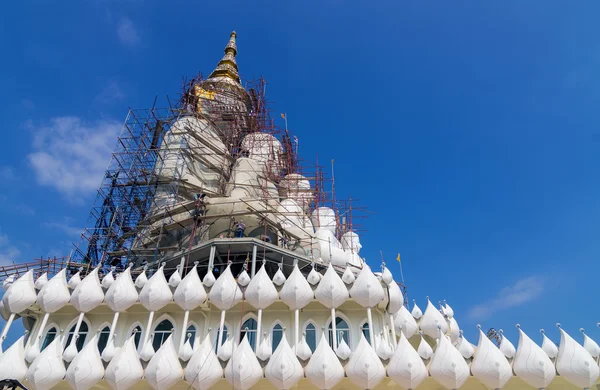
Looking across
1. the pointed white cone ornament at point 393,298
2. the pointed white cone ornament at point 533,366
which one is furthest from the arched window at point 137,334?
the pointed white cone ornament at point 533,366

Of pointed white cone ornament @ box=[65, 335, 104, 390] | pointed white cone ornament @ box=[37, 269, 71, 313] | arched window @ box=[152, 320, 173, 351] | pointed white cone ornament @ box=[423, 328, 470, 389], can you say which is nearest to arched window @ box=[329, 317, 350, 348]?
pointed white cone ornament @ box=[423, 328, 470, 389]

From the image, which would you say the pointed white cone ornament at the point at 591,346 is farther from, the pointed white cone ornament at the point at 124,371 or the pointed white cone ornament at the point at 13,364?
the pointed white cone ornament at the point at 13,364

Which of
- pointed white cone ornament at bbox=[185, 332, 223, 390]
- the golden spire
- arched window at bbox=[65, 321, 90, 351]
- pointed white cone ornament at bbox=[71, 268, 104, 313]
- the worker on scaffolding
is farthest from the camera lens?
the golden spire

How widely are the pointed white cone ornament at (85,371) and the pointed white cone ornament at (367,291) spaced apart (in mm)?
10579

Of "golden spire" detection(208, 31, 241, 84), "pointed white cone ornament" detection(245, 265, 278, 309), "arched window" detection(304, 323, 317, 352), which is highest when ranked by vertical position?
"golden spire" detection(208, 31, 241, 84)

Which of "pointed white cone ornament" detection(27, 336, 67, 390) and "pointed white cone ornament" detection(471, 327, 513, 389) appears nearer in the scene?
"pointed white cone ornament" detection(471, 327, 513, 389)

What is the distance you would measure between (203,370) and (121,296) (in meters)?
5.60

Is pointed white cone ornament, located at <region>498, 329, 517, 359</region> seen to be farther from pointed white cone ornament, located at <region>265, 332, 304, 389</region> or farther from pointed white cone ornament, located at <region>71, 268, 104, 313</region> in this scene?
pointed white cone ornament, located at <region>71, 268, 104, 313</region>

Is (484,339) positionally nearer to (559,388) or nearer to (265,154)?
(559,388)

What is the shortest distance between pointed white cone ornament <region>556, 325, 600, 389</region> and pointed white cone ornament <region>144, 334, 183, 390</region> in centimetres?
1428

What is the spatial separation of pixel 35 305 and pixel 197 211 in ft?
28.8

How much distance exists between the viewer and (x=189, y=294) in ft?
58.4

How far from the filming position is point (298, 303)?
17.9 m

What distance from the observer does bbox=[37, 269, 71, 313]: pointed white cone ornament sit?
18375mm
